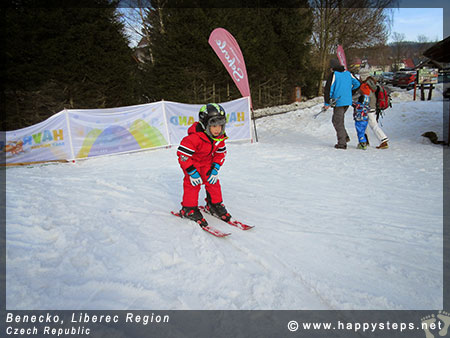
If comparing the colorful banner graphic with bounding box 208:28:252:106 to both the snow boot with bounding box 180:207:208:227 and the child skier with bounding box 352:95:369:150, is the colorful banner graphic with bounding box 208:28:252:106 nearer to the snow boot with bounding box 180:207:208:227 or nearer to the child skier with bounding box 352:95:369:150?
the child skier with bounding box 352:95:369:150

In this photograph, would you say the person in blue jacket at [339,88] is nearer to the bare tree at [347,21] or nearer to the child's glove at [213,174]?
the child's glove at [213,174]

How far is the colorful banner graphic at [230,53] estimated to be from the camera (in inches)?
366

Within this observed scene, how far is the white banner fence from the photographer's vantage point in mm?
8047

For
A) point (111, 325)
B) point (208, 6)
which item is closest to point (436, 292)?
point (111, 325)

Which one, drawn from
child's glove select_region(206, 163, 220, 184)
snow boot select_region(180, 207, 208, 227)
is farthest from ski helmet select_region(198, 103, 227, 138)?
snow boot select_region(180, 207, 208, 227)

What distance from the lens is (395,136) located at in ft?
32.6

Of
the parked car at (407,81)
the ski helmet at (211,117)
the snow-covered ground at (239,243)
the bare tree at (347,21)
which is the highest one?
the bare tree at (347,21)

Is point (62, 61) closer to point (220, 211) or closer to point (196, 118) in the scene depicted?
point (196, 118)

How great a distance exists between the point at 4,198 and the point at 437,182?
6.97 metres

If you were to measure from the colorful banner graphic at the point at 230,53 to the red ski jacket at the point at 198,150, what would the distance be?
6262mm

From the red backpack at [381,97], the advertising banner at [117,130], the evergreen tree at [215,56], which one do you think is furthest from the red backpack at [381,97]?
the evergreen tree at [215,56]

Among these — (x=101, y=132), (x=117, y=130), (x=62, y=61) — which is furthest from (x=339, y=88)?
(x=62, y=61)

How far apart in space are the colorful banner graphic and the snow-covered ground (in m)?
4.50

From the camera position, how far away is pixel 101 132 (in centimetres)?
851
